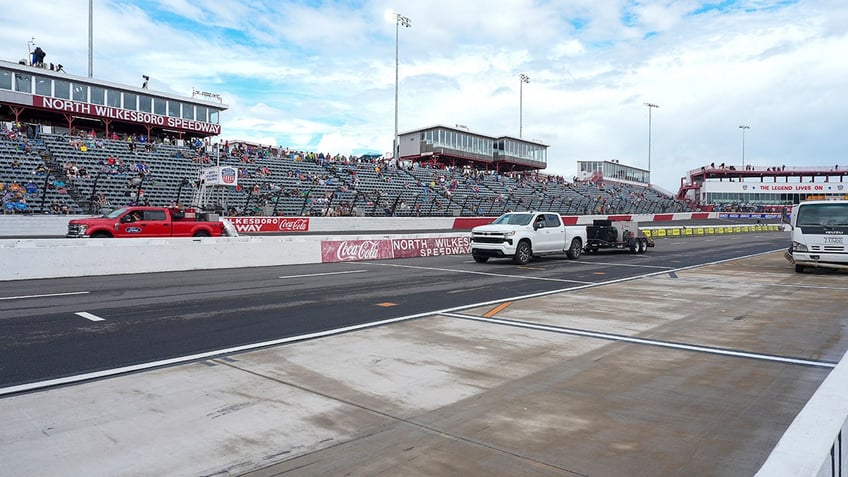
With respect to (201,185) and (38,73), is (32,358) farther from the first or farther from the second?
(38,73)

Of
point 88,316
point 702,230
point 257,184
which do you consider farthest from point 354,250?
point 702,230

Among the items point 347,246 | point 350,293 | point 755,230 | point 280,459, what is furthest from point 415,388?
point 755,230

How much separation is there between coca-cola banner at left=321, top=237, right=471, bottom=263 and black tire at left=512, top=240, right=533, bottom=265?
5220 mm

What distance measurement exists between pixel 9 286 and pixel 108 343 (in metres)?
7.95

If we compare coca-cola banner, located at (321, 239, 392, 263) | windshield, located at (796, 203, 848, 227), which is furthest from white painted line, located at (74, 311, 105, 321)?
windshield, located at (796, 203, 848, 227)

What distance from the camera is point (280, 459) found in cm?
400

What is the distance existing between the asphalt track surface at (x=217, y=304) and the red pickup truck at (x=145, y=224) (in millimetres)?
5406

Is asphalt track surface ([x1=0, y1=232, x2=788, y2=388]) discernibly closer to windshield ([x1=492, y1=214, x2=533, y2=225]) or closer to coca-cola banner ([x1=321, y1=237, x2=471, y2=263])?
windshield ([x1=492, y1=214, x2=533, y2=225])

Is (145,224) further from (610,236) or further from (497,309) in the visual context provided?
(610,236)

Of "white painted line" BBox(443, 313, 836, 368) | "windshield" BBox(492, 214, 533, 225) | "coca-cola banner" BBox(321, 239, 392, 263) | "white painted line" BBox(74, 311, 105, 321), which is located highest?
"windshield" BBox(492, 214, 533, 225)

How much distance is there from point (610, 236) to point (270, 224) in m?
19.1

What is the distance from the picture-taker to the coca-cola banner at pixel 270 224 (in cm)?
3226

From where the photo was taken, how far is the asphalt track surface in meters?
7.04

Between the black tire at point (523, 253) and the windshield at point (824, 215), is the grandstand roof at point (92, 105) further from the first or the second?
the windshield at point (824, 215)
